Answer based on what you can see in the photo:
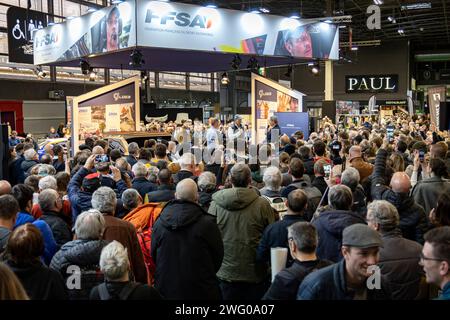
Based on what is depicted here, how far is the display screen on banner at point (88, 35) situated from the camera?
9.64 m

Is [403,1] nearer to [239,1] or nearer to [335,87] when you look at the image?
[239,1]

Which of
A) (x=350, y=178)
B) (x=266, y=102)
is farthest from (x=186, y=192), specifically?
(x=266, y=102)

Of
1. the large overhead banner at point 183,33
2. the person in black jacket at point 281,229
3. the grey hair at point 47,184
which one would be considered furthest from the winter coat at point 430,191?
the large overhead banner at point 183,33

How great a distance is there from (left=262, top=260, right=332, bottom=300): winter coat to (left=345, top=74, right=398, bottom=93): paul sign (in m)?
28.9

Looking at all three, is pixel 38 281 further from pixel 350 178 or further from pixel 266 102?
pixel 266 102

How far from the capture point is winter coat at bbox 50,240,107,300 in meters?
2.90

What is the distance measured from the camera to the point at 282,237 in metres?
3.32

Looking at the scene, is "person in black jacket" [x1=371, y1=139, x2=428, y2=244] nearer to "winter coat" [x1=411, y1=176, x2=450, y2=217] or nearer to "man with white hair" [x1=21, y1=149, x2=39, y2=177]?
"winter coat" [x1=411, y1=176, x2=450, y2=217]

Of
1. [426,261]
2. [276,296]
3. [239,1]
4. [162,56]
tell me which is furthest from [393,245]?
[239,1]

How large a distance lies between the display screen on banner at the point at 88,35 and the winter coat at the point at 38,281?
24.6ft

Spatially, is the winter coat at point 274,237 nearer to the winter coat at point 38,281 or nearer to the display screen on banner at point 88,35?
the winter coat at point 38,281

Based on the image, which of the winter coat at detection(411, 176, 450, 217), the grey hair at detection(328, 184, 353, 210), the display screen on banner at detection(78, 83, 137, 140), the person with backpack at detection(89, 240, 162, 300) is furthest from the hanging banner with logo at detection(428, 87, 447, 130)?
the person with backpack at detection(89, 240, 162, 300)

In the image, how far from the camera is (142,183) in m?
5.22

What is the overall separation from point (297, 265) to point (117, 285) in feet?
3.06
